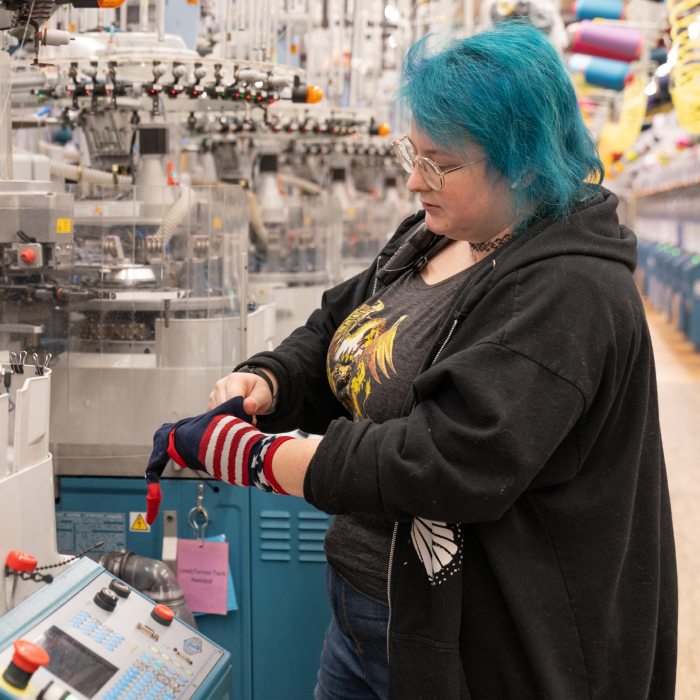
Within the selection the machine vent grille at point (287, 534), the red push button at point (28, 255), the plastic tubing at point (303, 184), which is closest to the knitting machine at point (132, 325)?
the red push button at point (28, 255)

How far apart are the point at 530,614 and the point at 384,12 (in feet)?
15.7

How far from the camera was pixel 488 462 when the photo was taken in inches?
52.2

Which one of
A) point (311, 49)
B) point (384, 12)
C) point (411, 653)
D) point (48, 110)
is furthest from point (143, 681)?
point (384, 12)

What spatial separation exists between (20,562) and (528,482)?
32.6 inches

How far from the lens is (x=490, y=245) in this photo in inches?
61.0

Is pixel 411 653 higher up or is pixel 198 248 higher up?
pixel 198 248

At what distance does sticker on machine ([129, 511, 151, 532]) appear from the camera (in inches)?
101

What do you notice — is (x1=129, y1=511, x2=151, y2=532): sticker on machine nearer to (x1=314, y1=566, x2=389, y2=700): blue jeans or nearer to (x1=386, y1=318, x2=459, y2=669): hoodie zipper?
(x1=314, y1=566, x2=389, y2=700): blue jeans

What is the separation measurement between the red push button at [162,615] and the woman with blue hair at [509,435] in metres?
0.50

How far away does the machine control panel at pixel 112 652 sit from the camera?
1.47 meters

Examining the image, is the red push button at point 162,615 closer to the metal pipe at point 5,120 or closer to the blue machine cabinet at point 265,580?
the blue machine cabinet at point 265,580

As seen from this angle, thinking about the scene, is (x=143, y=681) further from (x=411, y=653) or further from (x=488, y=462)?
(x=488, y=462)

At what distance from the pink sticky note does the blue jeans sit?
77cm

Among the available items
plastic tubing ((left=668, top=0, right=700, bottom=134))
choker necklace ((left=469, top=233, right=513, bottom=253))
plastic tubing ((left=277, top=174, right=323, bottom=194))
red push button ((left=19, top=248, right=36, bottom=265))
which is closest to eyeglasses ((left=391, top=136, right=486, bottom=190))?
choker necklace ((left=469, top=233, right=513, bottom=253))
